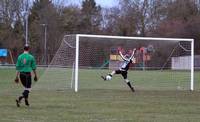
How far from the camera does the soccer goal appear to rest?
28766 mm

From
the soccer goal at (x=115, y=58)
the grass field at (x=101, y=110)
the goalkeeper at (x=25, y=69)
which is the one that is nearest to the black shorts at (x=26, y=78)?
the goalkeeper at (x=25, y=69)

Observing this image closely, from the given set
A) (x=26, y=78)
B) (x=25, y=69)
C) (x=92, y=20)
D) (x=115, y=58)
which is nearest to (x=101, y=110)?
(x=26, y=78)

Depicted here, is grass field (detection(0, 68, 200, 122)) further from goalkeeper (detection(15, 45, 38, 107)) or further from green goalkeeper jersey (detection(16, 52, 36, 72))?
green goalkeeper jersey (detection(16, 52, 36, 72))

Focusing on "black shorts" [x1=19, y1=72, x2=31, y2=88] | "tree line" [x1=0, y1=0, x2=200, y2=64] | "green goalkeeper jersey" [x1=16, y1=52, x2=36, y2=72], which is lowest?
"black shorts" [x1=19, y1=72, x2=31, y2=88]

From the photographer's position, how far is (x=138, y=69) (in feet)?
123

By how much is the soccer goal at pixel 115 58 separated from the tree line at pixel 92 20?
5187 centimetres

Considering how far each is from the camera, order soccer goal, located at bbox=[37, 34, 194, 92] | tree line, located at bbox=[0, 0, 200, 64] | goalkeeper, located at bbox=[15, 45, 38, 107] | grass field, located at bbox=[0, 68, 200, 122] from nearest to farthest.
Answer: grass field, located at bbox=[0, 68, 200, 122] < goalkeeper, located at bbox=[15, 45, 38, 107] < soccer goal, located at bbox=[37, 34, 194, 92] < tree line, located at bbox=[0, 0, 200, 64]

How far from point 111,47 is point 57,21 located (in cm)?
7237

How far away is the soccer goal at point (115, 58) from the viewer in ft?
94.4

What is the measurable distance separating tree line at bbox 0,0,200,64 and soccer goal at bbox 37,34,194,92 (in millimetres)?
51870

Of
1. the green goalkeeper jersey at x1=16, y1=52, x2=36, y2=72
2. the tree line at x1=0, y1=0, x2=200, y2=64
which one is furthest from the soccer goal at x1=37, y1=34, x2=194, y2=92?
the tree line at x1=0, y1=0, x2=200, y2=64

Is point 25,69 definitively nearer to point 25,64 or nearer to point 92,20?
point 25,64

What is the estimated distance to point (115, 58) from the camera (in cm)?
3162

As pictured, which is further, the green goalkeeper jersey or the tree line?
the tree line
